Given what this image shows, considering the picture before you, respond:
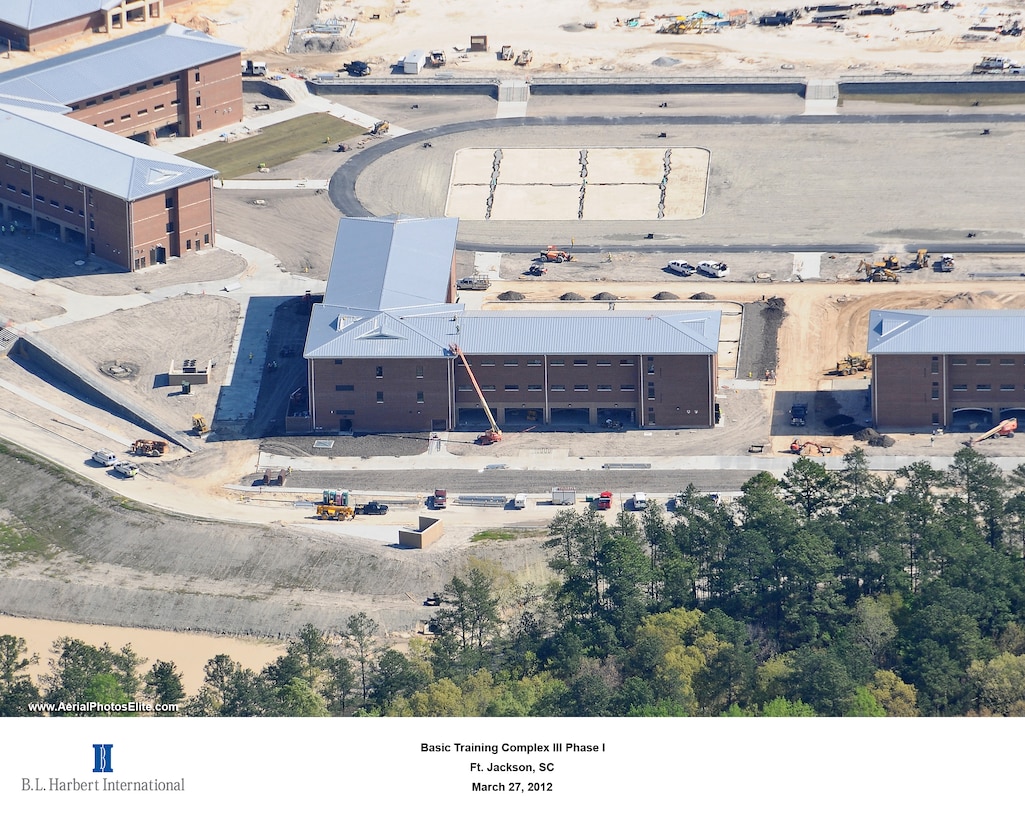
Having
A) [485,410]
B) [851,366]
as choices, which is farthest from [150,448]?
[851,366]

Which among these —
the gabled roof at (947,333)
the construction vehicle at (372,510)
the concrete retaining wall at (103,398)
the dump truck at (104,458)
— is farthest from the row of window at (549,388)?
the dump truck at (104,458)

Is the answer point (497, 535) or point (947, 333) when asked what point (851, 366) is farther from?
point (497, 535)

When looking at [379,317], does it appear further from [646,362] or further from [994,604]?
[994,604]

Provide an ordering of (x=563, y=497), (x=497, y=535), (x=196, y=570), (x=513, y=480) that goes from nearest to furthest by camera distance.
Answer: (x=196, y=570)
(x=497, y=535)
(x=563, y=497)
(x=513, y=480)

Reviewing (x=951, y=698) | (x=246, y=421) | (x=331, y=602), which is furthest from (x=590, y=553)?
(x=246, y=421)
